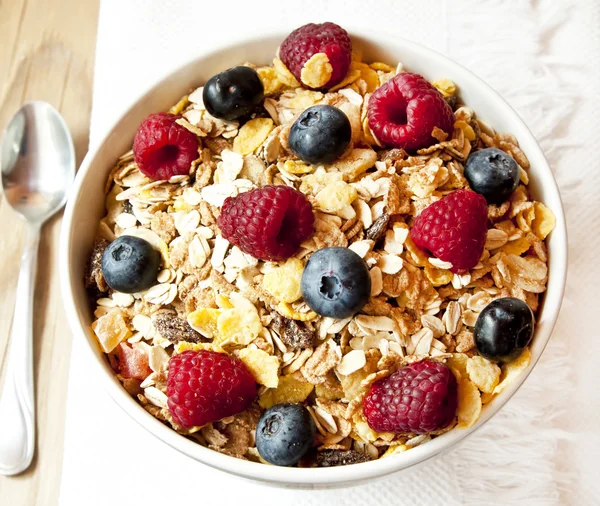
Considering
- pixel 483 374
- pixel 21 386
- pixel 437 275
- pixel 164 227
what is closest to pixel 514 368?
pixel 483 374

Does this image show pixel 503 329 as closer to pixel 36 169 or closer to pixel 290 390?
pixel 290 390

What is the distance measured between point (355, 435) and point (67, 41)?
48.1 inches

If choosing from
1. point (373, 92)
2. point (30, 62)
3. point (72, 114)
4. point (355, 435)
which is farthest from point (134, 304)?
point (30, 62)

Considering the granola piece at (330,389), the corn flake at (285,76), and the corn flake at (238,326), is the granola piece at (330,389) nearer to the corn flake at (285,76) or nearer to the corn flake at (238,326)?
the corn flake at (238,326)

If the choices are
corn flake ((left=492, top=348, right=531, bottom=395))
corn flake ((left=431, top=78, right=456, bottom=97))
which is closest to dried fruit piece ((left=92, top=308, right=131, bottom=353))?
corn flake ((left=492, top=348, right=531, bottom=395))

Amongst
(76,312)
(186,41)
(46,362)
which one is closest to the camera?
(76,312)

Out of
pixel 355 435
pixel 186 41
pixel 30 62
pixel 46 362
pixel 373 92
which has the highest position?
pixel 373 92

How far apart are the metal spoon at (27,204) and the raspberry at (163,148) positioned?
434 millimetres

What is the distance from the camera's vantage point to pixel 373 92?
1.21 metres

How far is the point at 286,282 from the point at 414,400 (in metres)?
0.26

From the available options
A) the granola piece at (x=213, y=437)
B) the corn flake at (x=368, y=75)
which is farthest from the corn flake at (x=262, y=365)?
the corn flake at (x=368, y=75)

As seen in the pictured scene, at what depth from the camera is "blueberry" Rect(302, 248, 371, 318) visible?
0.97m

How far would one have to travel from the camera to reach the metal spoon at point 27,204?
1402 mm

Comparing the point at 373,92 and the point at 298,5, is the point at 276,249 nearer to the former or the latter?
the point at 373,92
